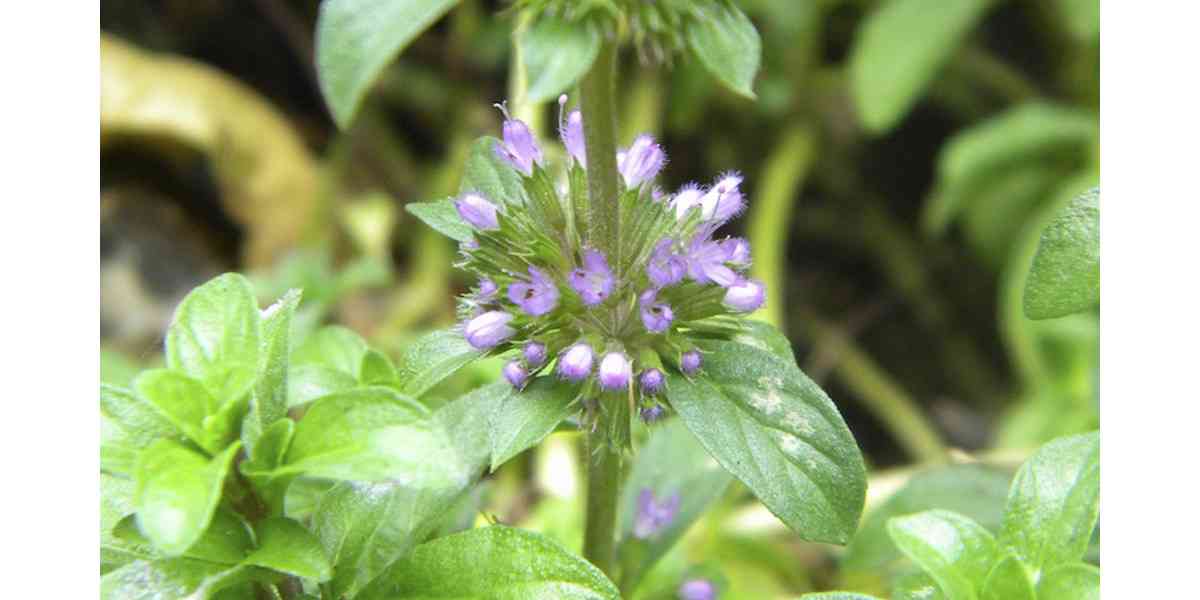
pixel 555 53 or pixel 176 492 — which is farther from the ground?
pixel 555 53

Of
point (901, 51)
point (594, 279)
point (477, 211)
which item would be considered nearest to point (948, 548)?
point (594, 279)

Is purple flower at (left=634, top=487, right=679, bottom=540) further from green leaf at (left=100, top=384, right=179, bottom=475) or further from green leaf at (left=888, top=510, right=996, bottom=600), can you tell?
green leaf at (left=100, top=384, right=179, bottom=475)

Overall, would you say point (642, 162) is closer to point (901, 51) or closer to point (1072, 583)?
point (1072, 583)

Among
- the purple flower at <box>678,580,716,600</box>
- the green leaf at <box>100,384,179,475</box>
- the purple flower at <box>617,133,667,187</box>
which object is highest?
the purple flower at <box>617,133,667,187</box>

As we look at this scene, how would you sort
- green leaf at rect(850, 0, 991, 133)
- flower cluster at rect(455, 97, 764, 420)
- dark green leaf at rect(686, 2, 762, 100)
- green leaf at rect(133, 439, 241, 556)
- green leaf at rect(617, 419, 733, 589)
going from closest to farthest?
green leaf at rect(133, 439, 241, 556) < dark green leaf at rect(686, 2, 762, 100) < flower cluster at rect(455, 97, 764, 420) < green leaf at rect(617, 419, 733, 589) < green leaf at rect(850, 0, 991, 133)

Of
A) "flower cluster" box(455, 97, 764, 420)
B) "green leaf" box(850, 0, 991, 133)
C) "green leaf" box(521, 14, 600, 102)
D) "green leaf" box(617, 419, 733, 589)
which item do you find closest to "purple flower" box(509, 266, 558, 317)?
"flower cluster" box(455, 97, 764, 420)
